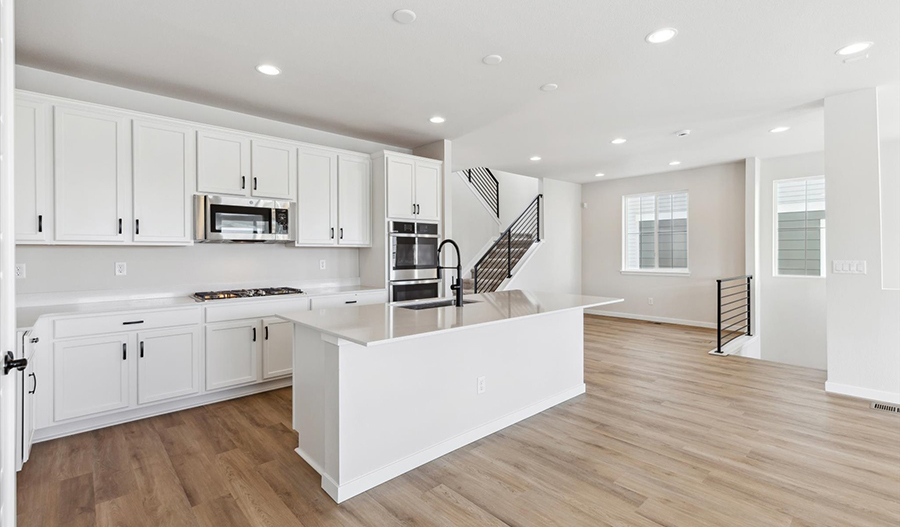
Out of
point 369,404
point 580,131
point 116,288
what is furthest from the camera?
point 580,131

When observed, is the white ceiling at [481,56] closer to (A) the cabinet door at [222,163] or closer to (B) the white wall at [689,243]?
(A) the cabinet door at [222,163]

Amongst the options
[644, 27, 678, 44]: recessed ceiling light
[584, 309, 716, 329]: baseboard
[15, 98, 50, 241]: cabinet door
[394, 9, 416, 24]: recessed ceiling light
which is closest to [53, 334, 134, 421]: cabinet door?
[15, 98, 50, 241]: cabinet door

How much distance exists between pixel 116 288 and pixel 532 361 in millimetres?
3470

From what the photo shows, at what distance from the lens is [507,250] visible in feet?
27.1

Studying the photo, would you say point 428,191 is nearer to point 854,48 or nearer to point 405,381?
point 405,381

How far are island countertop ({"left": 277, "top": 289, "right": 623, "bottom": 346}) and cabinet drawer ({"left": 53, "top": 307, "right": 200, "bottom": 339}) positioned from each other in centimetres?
118

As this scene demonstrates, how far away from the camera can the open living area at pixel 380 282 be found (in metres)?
2.31

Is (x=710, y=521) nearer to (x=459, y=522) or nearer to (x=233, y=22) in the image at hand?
(x=459, y=522)

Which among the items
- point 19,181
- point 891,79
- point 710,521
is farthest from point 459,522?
point 891,79

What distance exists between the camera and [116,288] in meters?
3.60

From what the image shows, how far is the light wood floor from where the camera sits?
2.14 meters

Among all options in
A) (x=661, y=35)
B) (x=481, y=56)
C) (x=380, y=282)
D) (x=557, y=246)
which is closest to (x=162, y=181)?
(x=380, y=282)

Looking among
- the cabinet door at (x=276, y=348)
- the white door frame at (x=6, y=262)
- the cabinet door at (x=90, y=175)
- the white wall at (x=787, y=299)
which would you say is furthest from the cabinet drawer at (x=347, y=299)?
the white wall at (x=787, y=299)

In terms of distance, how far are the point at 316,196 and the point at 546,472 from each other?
3.33m
